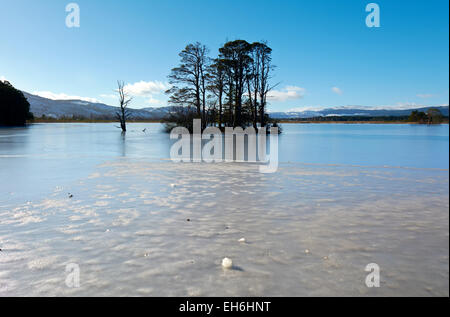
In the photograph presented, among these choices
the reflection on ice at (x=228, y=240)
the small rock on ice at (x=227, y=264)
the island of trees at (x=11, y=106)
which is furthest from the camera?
the island of trees at (x=11, y=106)

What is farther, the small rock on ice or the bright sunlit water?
the small rock on ice

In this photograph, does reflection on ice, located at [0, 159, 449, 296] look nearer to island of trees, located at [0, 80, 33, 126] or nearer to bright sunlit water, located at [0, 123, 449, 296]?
bright sunlit water, located at [0, 123, 449, 296]

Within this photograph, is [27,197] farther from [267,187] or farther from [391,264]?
[391,264]

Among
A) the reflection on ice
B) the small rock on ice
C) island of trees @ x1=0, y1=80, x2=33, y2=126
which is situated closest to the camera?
the reflection on ice

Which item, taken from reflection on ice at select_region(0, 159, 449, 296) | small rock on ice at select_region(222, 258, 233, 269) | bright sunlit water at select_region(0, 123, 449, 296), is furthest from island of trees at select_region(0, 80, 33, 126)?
small rock on ice at select_region(222, 258, 233, 269)

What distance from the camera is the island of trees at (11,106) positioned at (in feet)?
189

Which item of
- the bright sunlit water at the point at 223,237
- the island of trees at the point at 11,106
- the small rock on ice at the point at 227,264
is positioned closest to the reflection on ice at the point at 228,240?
the bright sunlit water at the point at 223,237

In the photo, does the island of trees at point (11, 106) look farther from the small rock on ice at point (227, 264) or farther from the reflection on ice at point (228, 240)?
the small rock on ice at point (227, 264)

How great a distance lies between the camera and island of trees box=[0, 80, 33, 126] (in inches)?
2270

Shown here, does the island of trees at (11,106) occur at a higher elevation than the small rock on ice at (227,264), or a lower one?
higher

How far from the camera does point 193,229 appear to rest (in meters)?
4.02

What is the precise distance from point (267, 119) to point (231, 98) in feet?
26.9
